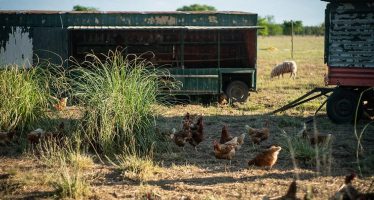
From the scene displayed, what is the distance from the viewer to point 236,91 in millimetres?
14055

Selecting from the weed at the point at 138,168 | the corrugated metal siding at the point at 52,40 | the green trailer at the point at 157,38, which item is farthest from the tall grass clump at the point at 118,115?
the corrugated metal siding at the point at 52,40

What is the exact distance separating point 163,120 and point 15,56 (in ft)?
18.4

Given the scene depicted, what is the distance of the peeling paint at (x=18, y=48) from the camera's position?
13.2 metres

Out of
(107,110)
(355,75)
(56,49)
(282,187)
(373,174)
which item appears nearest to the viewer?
(282,187)

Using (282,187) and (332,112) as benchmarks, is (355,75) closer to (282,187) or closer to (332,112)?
(332,112)

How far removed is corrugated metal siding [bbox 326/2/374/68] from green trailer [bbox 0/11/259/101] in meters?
3.50

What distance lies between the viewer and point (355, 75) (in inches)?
406

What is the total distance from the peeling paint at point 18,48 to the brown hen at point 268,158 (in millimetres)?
8815

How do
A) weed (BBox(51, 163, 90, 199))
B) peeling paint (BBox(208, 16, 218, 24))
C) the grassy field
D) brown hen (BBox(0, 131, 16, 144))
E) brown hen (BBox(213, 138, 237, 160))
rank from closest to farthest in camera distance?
weed (BBox(51, 163, 90, 199)) → the grassy field → brown hen (BBox(213, 138, 237, 160)) → brown hen (BBox(0, 131, 16, 144)) → peeling paint (BBox(208, 16, 218, 24))

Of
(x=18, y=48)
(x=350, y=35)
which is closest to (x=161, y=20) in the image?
(x=18, y=48)

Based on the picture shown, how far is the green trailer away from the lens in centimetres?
1312

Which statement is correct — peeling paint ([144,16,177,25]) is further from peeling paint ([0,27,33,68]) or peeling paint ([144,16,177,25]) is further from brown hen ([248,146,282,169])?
brown hen ([248,146,282,169])

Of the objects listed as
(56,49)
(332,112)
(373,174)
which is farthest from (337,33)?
(56,49)

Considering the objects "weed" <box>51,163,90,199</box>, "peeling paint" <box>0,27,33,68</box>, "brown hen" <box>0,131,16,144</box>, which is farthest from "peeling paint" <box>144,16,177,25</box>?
"weed" <box>51,163,90,199</box>
